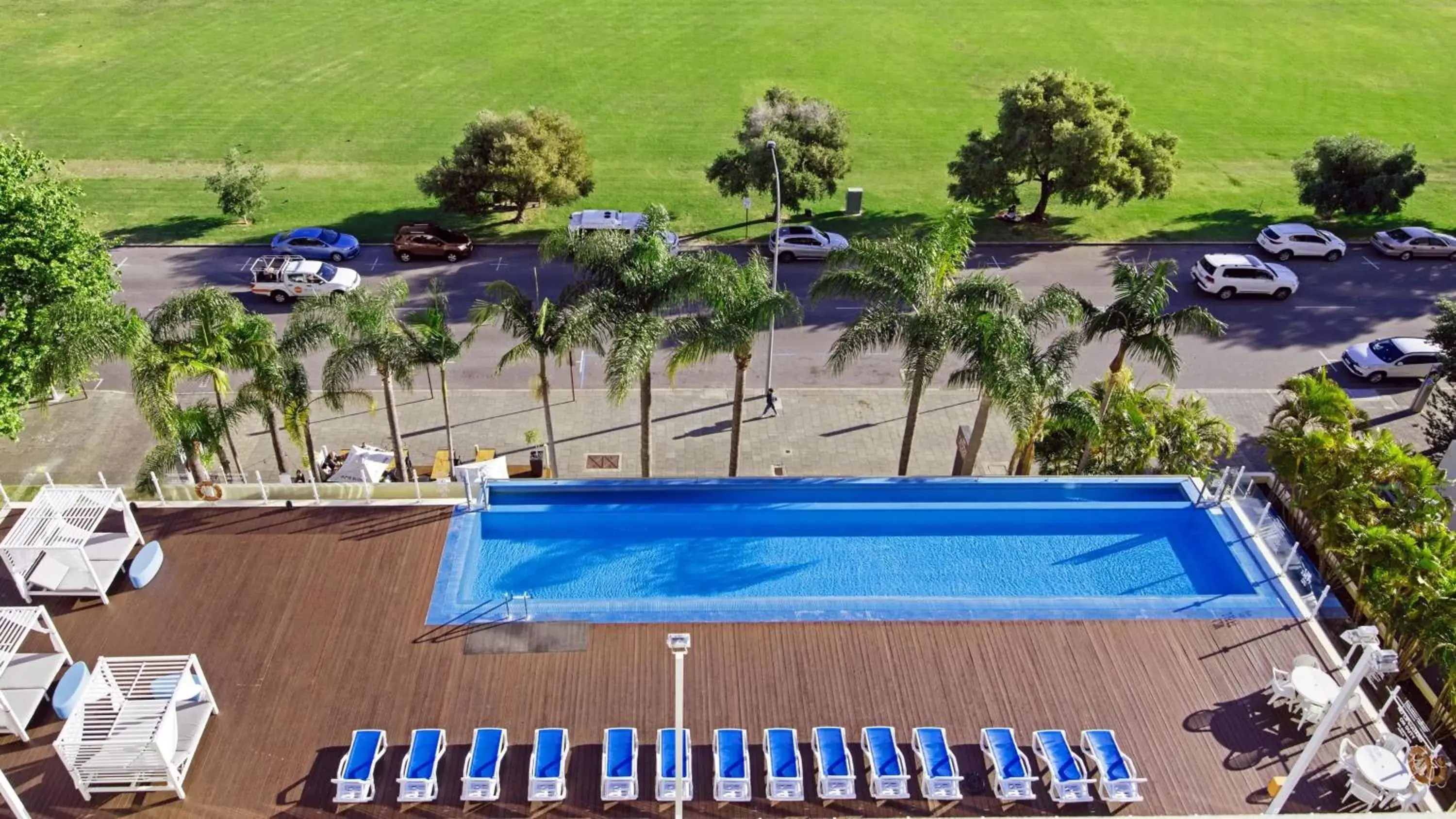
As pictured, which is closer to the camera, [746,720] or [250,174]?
[746,720]

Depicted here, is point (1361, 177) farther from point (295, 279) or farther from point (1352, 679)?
point (295, 279)

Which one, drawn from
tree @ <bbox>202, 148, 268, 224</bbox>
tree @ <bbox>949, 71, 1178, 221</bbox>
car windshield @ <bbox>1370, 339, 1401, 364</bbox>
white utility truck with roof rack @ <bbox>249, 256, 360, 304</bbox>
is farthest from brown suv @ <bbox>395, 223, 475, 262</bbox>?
car windshield @ <bbox>1370, 339, 1401, 364</bbox>

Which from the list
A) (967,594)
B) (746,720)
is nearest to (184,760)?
(746,720)

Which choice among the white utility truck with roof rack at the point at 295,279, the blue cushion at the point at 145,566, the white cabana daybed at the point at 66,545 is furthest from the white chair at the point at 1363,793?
the white utility truck with roof rack at the point at 295,279

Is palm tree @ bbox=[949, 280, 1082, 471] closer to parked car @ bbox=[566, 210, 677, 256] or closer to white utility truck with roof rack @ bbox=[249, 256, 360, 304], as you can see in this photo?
parked car @ bbox=[566, 210, 677, 256]

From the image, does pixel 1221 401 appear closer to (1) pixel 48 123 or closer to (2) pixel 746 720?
(2) pixel 746 720

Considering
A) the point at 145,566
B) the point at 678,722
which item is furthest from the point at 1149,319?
the point at 145,566

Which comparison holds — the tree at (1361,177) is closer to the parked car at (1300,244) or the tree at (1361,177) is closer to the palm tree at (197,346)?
the parked car at (1300,244)
